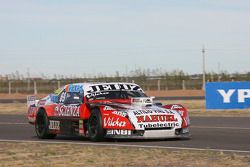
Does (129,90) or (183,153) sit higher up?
(129,90)

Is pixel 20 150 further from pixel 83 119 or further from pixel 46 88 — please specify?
pixel 46 88

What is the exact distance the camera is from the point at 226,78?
7325cm

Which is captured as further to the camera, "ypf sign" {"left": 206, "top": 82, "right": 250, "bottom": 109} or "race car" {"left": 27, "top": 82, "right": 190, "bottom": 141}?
"ypf sign" {"left": 206, "top": 82, "right": 250, "bottom": 109}

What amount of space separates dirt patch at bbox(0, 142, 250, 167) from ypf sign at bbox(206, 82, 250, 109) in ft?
56.9

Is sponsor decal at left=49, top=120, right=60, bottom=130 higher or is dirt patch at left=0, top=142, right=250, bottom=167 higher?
sponsor decal at left=49, top=120, right=60, bottom=130

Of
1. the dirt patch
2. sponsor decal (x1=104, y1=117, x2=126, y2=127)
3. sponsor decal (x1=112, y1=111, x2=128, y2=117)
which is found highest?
sponsor decal (x1=112, y1=111, x2=128, y2=117)

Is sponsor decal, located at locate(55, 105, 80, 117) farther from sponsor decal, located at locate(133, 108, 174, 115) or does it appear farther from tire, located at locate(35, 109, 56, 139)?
sponsor decal, located at locate(133, 108, 174, 115)

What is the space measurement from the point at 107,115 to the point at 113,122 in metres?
0.21

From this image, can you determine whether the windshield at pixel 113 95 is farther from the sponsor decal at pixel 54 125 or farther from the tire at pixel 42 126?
the tire at pixel 42 126

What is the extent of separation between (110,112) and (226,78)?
59.2 metres

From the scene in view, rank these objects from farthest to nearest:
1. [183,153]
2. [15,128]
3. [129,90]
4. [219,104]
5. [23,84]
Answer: [23,84]
[219,104]
[15,128]
[129,90]
[183,153]

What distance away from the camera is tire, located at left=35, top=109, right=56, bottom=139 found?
17344 millimetres

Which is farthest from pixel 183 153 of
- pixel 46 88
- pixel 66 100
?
pixel 46 88

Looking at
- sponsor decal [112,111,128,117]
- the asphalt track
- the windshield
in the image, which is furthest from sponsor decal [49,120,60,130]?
sponsor decal [112,111,128,117]
